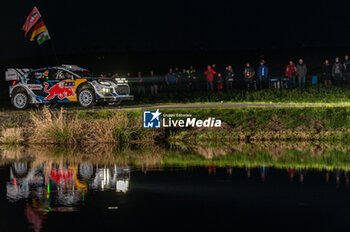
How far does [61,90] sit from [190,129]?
5751mm

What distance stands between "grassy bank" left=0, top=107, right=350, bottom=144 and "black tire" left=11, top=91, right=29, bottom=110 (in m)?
2.23

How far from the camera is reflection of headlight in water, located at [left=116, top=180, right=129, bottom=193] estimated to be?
44.2 ft

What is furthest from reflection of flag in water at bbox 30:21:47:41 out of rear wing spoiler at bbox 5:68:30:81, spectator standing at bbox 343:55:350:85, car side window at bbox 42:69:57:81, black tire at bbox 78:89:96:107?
spectator standing at bbox 343:55:350:85

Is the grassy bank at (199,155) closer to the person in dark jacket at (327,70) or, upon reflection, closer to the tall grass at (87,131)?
the tall grass at (87,131)

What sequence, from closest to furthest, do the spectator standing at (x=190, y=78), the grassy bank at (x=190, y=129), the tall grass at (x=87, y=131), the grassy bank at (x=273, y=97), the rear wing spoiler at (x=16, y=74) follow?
the tall grass at (x=87, y=131), the grassy bank at (x=190, y=129), the rear wing spoiler at (x=16, y=74), the grassy bank at (x=273, y=97), the spectator standing at (x=190, y=78)

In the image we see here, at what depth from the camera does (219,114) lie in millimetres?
24844

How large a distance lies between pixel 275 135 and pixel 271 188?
1049cm

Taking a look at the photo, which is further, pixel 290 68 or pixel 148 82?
pixel 148 82

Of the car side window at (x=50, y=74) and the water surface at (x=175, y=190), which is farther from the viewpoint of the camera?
the car side window at (x=50, y=74)

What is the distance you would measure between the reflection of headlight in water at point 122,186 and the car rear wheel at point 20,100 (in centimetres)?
1359

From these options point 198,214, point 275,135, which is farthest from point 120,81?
point 198,214

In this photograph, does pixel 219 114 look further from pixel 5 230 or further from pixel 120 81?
pixel 5 230

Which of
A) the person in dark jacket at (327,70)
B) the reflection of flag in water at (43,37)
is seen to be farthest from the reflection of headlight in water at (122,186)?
the person in dark jacket at (327,70)

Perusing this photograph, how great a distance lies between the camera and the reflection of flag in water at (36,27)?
27.9 metres
